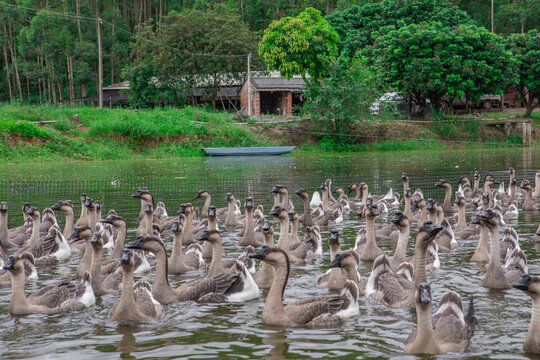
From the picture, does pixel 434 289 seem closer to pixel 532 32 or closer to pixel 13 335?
pixel 13 335

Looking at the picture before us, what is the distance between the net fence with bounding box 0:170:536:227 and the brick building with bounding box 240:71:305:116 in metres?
30.9

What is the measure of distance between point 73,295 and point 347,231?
8.58 meters

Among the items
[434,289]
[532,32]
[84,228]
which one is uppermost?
[532,32]

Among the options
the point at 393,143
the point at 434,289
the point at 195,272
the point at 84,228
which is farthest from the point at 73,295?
the point at 393,143

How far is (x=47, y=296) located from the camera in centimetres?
960

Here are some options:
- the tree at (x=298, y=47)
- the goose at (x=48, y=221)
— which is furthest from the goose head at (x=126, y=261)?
the tree at (x=298, y=47)

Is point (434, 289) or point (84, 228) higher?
point (84, 228)

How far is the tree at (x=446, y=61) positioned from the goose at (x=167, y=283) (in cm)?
4262

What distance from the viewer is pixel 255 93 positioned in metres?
59.2

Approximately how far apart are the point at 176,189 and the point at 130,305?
51.8 ft

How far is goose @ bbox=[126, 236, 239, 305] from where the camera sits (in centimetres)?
977

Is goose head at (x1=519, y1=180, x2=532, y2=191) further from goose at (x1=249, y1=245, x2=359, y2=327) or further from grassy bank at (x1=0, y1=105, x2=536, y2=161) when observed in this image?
grassy bank at (x1=0, y1=105, x2=536, y2=161)

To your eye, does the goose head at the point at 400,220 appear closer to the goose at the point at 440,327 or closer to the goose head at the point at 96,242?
the goose at the point at 440,327

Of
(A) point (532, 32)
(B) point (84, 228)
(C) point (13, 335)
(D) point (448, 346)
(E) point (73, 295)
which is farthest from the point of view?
(A) point (532, 32)
